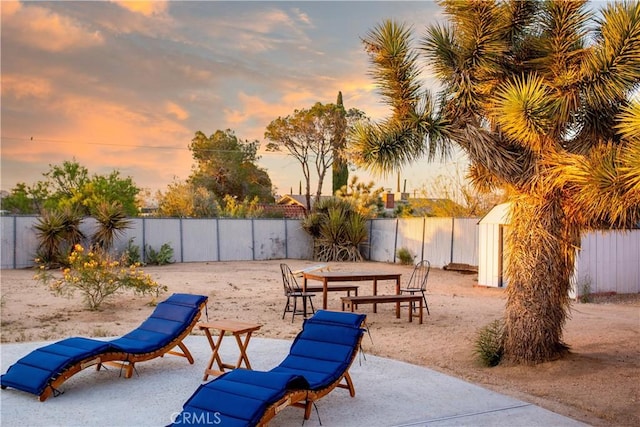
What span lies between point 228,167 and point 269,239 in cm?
2276

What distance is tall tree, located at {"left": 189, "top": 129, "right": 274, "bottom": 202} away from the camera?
4816 cm

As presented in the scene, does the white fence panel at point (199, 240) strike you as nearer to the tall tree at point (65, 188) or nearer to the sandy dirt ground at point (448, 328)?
the tall tree at point (65, 188)

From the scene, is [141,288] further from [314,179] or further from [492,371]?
[314,179]

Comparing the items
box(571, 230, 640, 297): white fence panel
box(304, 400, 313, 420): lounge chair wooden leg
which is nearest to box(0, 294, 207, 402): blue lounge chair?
box(304, 400, 313, 420): lounge chair wooden leg

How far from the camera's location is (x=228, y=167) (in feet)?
158

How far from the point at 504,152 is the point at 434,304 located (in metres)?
6.61

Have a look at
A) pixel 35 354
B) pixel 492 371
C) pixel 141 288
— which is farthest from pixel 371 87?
pixel 141 288

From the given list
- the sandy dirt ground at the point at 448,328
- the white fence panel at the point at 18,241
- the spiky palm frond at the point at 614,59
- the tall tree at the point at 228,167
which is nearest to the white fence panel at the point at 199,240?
the white fence panel at the point at 18,241

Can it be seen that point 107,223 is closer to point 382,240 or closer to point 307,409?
point 382,240

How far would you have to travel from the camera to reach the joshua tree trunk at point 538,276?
24.1 ft

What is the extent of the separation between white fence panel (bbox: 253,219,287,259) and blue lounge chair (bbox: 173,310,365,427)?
1993 centimetres

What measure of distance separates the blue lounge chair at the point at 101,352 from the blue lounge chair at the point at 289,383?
1.66 metres

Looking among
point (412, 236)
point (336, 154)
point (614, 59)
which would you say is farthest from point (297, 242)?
point (614, 59)

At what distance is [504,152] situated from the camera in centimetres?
738
